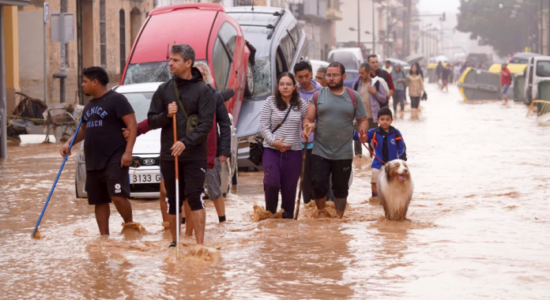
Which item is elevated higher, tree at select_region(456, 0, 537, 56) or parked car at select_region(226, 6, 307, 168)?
tree at select_region(456, 0, 537, 56)

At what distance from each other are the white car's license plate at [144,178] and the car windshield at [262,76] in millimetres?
6767

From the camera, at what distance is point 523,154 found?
17.6 metres

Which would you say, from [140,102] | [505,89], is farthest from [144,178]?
[505,89]

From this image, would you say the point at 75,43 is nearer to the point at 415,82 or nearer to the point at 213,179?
the point at 415,82

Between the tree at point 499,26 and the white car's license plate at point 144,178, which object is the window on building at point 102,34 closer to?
the white car's license plate at point 144,178

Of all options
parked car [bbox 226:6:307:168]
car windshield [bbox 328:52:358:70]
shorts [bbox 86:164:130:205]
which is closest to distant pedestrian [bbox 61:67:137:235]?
shorts [bbox 86:164:130:205]

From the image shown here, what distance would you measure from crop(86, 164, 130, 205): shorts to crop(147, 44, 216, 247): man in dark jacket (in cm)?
73

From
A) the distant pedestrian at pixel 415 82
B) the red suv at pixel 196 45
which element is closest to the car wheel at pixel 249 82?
the red suv at pixel 196 45

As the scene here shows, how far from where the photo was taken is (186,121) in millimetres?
7840

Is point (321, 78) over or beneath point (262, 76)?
beneath

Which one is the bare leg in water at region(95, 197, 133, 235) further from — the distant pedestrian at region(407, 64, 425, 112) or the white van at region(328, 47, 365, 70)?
the white van at region(328, 47, 365, 70)

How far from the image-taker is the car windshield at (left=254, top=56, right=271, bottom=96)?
60.5ft

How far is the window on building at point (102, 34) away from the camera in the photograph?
1271 inches

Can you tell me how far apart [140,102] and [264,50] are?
6863 mm
